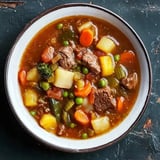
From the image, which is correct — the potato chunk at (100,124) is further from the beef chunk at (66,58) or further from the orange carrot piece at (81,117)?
the beef chunk at (66,58)

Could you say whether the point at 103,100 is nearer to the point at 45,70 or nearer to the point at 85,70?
the point at 85,70

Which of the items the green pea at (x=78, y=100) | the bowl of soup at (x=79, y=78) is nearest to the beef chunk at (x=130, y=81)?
the bowl of soup at (x=79, y=78)

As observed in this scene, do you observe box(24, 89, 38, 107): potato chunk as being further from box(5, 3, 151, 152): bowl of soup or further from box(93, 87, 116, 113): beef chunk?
box(93, 87, 116, 113): beef chunk

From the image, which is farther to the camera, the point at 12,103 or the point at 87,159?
the point at 87,159

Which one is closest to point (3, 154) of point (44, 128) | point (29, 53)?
point (44, 128)

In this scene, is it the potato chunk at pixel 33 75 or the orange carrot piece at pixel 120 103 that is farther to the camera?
the orange carrot piece at pixel 120 103

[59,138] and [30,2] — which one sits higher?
[30,2]

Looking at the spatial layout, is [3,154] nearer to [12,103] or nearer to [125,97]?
[12,103]
